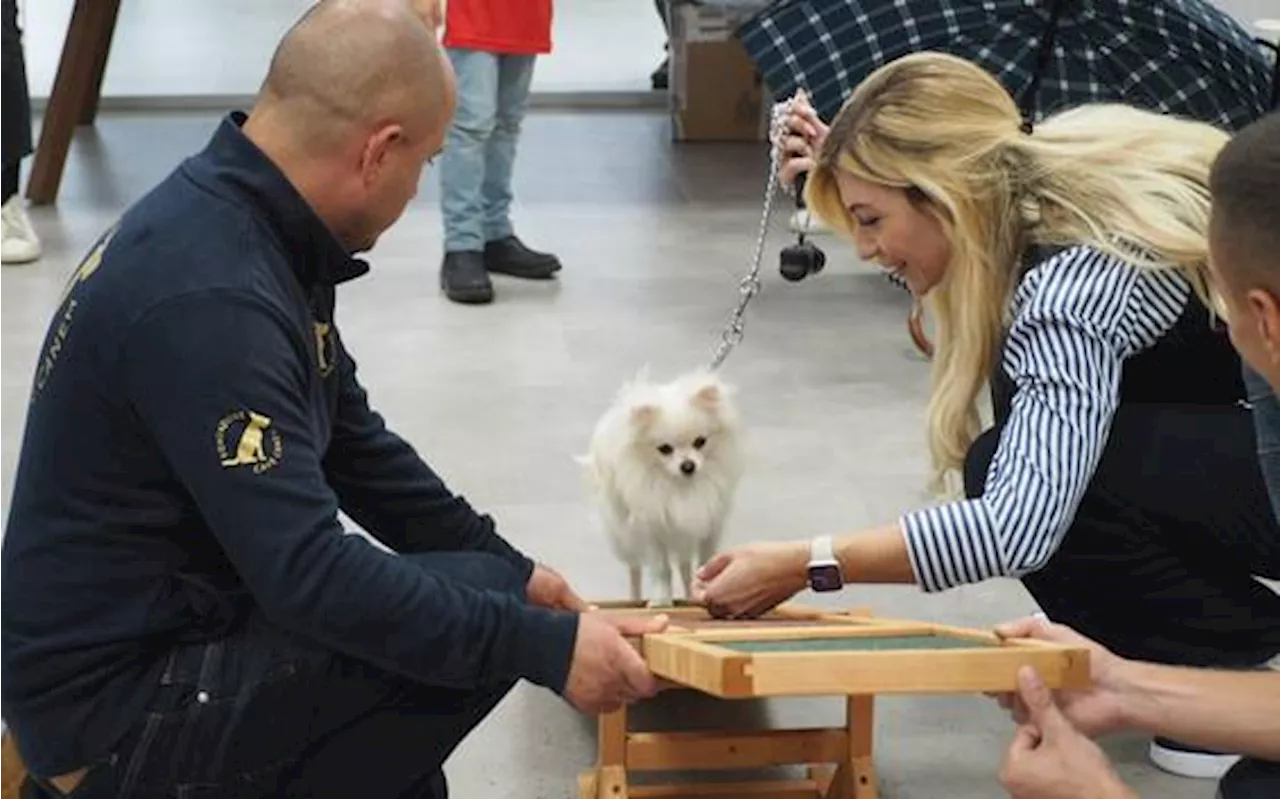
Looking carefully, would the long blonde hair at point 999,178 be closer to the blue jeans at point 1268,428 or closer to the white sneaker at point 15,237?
the blue jeans at point 1268,428

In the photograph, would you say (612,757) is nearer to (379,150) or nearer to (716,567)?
(716,567)

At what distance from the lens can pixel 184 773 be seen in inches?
73.5

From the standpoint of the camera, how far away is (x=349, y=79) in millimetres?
1833

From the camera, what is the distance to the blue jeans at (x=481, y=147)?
4770mm

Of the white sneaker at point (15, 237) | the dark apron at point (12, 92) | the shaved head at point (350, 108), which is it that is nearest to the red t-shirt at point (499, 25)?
the dark apron at point (12, 92)

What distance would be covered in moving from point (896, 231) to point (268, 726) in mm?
981

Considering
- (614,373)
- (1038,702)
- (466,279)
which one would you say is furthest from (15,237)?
(1038,702)

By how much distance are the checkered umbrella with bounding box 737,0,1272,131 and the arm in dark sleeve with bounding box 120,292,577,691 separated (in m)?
2.11

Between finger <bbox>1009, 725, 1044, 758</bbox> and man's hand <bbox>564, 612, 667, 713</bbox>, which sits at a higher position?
finger <bbox>1009, 725, 1044, 758</bbox>

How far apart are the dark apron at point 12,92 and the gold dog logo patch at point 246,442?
11.7ft

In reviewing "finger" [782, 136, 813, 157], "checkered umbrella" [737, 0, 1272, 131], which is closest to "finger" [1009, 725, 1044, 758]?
"finger" [782, 136, 813, 157]

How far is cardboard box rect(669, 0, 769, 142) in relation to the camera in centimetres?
669

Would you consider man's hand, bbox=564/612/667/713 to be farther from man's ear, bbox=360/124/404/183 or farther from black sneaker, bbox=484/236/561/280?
black sneaker, bbox=484/236/561/280

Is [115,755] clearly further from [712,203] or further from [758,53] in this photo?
[712,203]
